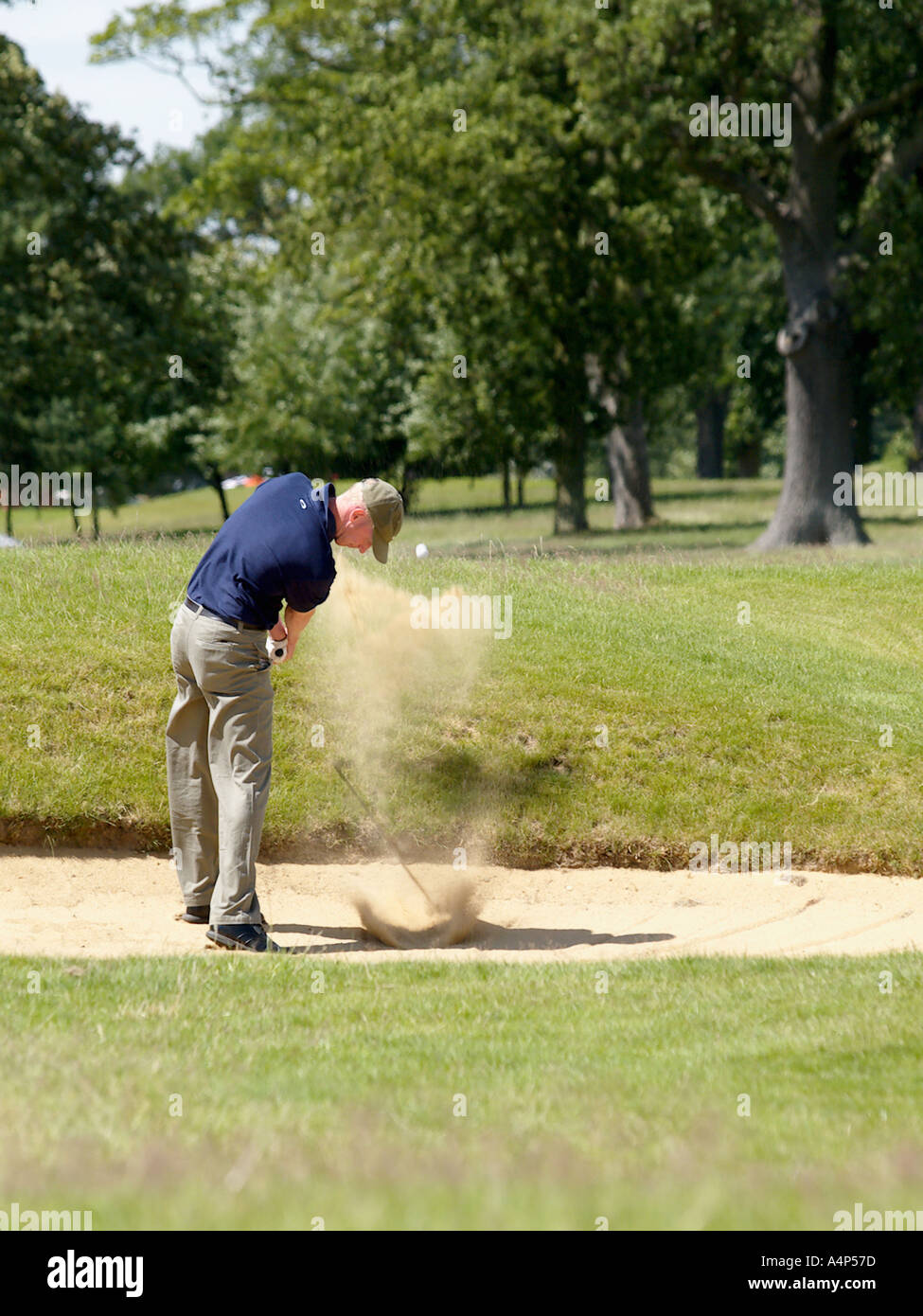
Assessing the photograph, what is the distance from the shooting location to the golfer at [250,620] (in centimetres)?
693

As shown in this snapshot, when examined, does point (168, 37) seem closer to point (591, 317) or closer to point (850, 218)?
point (591, 317)

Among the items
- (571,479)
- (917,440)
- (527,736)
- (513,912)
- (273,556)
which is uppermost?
(917,440)

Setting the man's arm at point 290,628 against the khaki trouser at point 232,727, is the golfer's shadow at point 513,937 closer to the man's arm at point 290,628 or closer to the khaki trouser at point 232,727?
the khaki trouser at point 232,727

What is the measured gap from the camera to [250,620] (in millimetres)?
7051

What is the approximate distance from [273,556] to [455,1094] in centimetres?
303

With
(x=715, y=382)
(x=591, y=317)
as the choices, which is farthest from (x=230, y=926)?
(x=715, y=382)

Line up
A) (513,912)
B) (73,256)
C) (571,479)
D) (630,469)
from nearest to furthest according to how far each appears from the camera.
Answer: (513,912) → (73,256) → (571,479) → (630,469)

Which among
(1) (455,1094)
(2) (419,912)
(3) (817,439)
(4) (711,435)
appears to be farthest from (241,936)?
(4) (711,435)

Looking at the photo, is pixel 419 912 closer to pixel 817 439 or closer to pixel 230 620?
pixel 230 620

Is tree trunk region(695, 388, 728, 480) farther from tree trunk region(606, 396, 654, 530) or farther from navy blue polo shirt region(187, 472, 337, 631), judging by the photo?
navy blue polo shirt region(187, 472, 337, 631)

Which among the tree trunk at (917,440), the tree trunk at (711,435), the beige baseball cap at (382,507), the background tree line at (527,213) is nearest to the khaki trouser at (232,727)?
the beige baseball cap at (382,507)

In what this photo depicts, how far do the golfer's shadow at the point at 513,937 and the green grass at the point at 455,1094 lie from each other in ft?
3.37

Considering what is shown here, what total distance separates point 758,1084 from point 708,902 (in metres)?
4.17

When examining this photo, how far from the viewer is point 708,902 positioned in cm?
915
